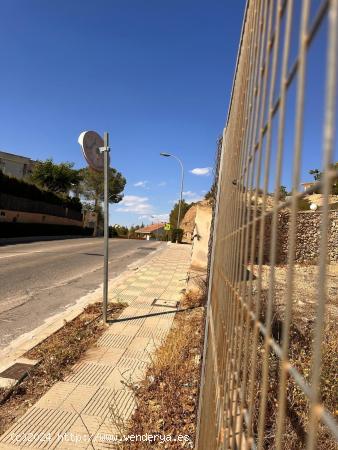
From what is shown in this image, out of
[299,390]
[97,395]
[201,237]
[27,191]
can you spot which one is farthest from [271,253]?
[27,191]

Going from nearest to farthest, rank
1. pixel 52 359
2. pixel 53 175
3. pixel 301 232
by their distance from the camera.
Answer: pixel 301 232 → pixel 52 359 → pixel 53 175

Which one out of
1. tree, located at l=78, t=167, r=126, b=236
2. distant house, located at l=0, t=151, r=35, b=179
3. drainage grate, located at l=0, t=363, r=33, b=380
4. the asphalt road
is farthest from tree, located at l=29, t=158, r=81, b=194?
drainage grate, located at l=0, t=363, r=33, b=380

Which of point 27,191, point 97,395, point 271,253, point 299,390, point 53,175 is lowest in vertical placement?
point 97,395

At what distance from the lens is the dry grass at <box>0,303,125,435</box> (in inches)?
128

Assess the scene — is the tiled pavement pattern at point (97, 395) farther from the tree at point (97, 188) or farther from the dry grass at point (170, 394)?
the tree at point (97, 188)

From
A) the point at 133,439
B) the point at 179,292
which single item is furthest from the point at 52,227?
the point at 133,439

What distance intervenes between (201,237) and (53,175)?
44823 mm

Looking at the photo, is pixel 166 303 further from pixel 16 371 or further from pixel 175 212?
pixel 175 212

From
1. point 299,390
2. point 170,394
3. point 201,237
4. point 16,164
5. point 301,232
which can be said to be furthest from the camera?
point 16,164

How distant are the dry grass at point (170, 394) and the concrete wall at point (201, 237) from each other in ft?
9.65

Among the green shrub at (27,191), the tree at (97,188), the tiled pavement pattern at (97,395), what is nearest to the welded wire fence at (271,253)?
the tiled pavement pattern at (97,395)

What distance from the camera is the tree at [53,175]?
4947 cm

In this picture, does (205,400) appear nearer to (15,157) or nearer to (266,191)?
(266,191)

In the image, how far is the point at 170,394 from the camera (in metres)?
3.37
